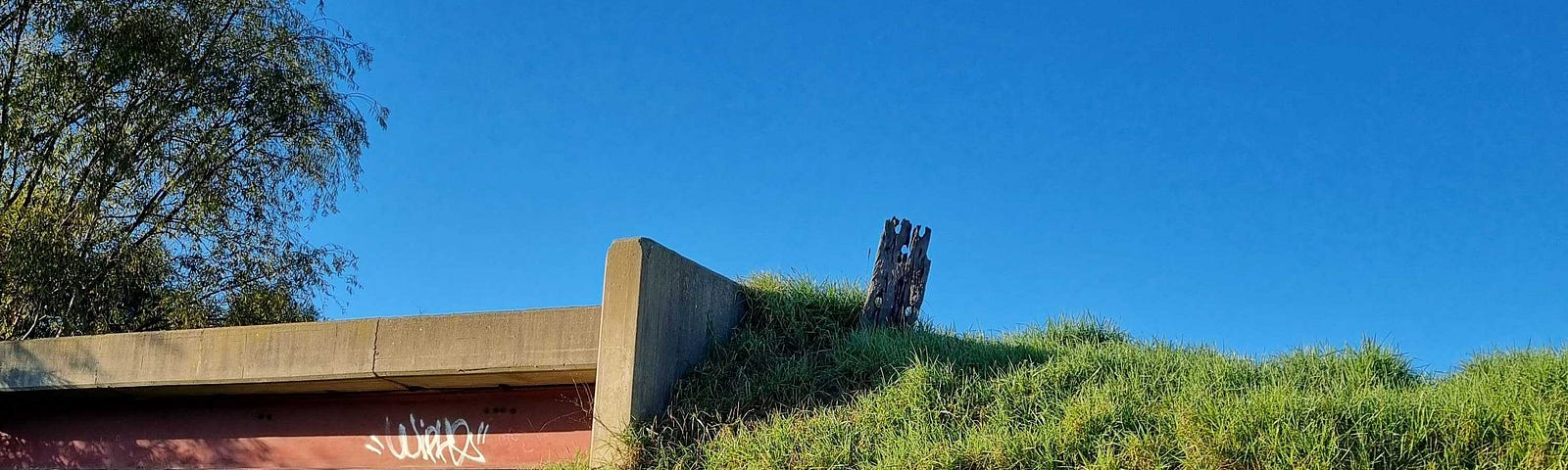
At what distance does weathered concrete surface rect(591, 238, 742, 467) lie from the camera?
22.1ft

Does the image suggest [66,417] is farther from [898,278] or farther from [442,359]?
[898,278]

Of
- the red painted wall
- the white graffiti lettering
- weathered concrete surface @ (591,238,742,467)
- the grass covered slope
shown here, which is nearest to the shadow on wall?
the red painted wall

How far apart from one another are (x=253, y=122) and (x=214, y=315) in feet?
8.26

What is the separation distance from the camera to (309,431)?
8508 mm

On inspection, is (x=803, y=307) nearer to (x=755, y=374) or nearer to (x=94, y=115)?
(x=755, y=374)

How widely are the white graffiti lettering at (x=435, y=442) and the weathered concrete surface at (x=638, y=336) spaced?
3.71ft

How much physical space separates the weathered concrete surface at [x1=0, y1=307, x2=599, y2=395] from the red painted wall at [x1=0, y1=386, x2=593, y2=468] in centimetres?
15

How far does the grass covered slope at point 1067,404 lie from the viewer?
18.3 feet

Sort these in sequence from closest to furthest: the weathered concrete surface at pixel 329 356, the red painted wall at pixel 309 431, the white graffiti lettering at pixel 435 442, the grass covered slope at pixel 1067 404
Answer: the grass covered slope at pixel 1067 404
the weathered concrete surface at pixel 329 356
the red painted wall at pixel 309 431
the white graffiti lettering at pixel 435 442

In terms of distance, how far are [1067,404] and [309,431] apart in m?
5.26

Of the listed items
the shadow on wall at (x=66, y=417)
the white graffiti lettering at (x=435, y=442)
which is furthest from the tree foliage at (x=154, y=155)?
the white graffiti lettering at (x=435, y=442)

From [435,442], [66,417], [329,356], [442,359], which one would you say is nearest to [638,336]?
[442,359]

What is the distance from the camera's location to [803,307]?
7.94 meters

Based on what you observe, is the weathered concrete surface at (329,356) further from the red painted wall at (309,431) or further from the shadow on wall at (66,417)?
the red painted wall at (309,431)
